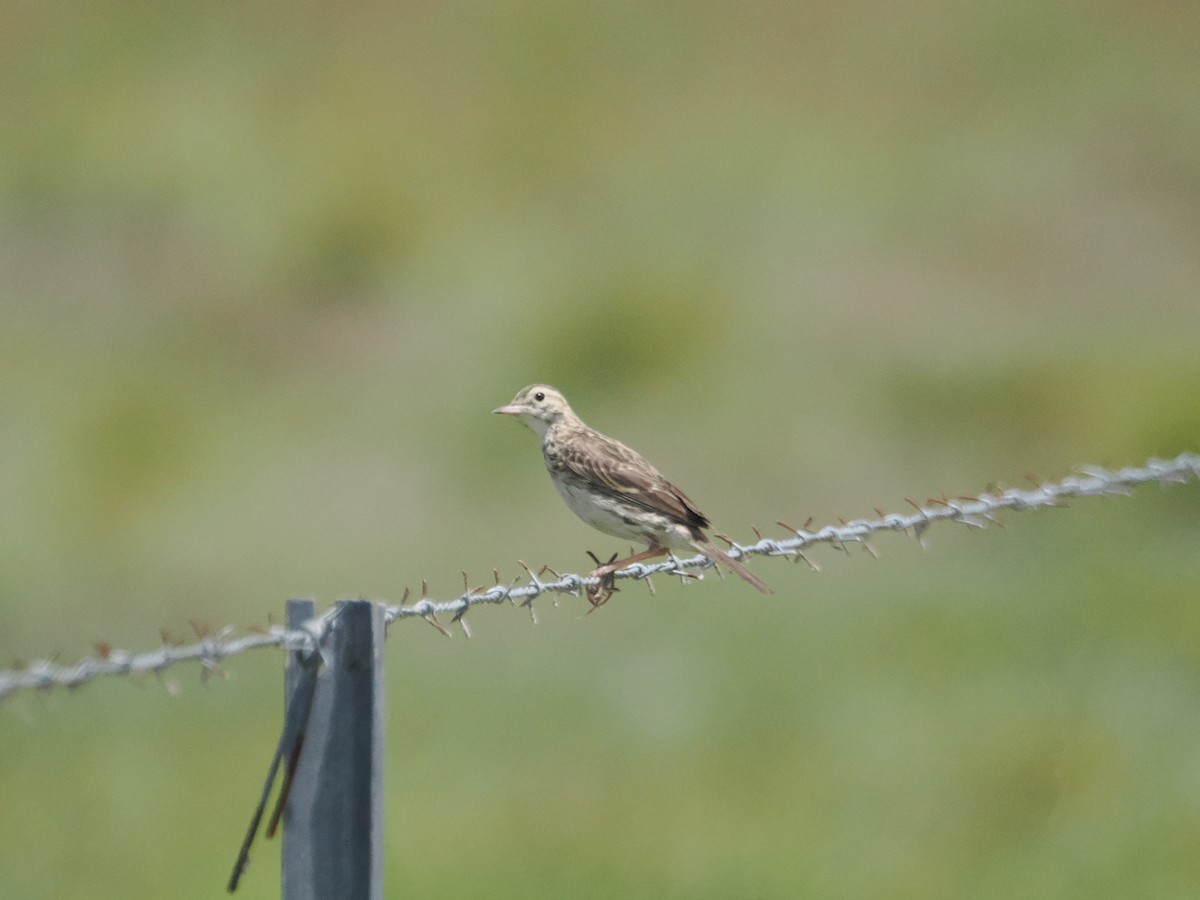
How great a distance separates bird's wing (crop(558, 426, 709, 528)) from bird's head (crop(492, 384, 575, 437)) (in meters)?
0.57

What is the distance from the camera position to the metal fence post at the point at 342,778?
396 cm

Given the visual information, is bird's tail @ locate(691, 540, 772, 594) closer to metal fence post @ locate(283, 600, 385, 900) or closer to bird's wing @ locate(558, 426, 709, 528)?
bird's wing @ locate(558, 426, 709, 528)

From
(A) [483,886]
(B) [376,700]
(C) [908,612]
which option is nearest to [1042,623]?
(C) [908,612]

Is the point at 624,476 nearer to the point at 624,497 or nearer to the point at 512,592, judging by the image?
the point at 624,497

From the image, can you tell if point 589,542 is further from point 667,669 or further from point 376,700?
point 376,700

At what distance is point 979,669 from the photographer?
17453 mm

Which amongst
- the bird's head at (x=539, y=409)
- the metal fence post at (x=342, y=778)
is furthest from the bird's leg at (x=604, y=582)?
the metal fence post at (x=342, y=778)

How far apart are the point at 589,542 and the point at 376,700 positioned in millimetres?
15829

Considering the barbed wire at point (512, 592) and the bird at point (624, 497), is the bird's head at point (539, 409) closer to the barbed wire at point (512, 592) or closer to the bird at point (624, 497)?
the bird at point (624, 497)

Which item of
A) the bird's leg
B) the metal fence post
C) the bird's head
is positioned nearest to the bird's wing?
A: the bird's leg

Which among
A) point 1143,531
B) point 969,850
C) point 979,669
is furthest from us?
point 1143,531

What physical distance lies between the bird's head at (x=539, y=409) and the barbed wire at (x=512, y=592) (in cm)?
237

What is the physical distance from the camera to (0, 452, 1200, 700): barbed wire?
141 inches

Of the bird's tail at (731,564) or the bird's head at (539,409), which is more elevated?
the bird's head at (539,409)
